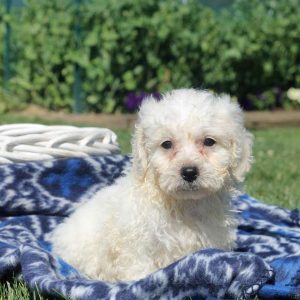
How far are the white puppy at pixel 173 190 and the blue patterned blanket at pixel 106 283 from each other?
0.74 ft

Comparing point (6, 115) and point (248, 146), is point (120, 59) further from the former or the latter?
point (248, 146)

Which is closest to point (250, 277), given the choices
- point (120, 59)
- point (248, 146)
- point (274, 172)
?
point (248, 146)

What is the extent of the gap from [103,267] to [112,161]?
1.39m

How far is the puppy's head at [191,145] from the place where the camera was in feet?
10.9

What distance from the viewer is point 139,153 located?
11.6 ft

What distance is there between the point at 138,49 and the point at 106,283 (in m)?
7.84

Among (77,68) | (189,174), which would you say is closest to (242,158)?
(189,174)

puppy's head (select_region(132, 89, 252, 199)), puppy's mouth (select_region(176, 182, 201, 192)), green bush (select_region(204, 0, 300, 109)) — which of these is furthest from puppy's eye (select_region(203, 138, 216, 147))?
green bush (select_region(204, 0, 300, 109))

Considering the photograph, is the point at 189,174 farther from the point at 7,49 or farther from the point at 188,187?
the point at 7,49

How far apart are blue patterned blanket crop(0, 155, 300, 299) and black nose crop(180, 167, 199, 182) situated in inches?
13.7

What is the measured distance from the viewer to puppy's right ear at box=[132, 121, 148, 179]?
352 cm

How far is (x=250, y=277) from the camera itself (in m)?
3.06

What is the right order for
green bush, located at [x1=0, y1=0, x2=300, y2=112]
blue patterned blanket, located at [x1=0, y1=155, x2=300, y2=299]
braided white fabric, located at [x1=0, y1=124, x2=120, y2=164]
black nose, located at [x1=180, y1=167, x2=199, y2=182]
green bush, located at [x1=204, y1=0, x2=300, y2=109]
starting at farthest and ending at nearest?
green bush, located at [x1=204, y1=0, x2=300, y2=109] → green bush, located at [x1=0, y1=0, x2=300, y2=112] → braided white fabric, located at [x1=0, y1=124, x2=120, y2=164] → black nose, located at [x1=180, y1=167, x2=199, y2=182] → blue patterned blanket, located at [x1=0, y1=155, x2=300, y2=299]

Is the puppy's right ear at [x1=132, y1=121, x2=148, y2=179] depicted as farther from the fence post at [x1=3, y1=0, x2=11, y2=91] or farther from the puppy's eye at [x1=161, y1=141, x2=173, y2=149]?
the fence post at [x1=3, y1=0, x2=11, y2=91]
